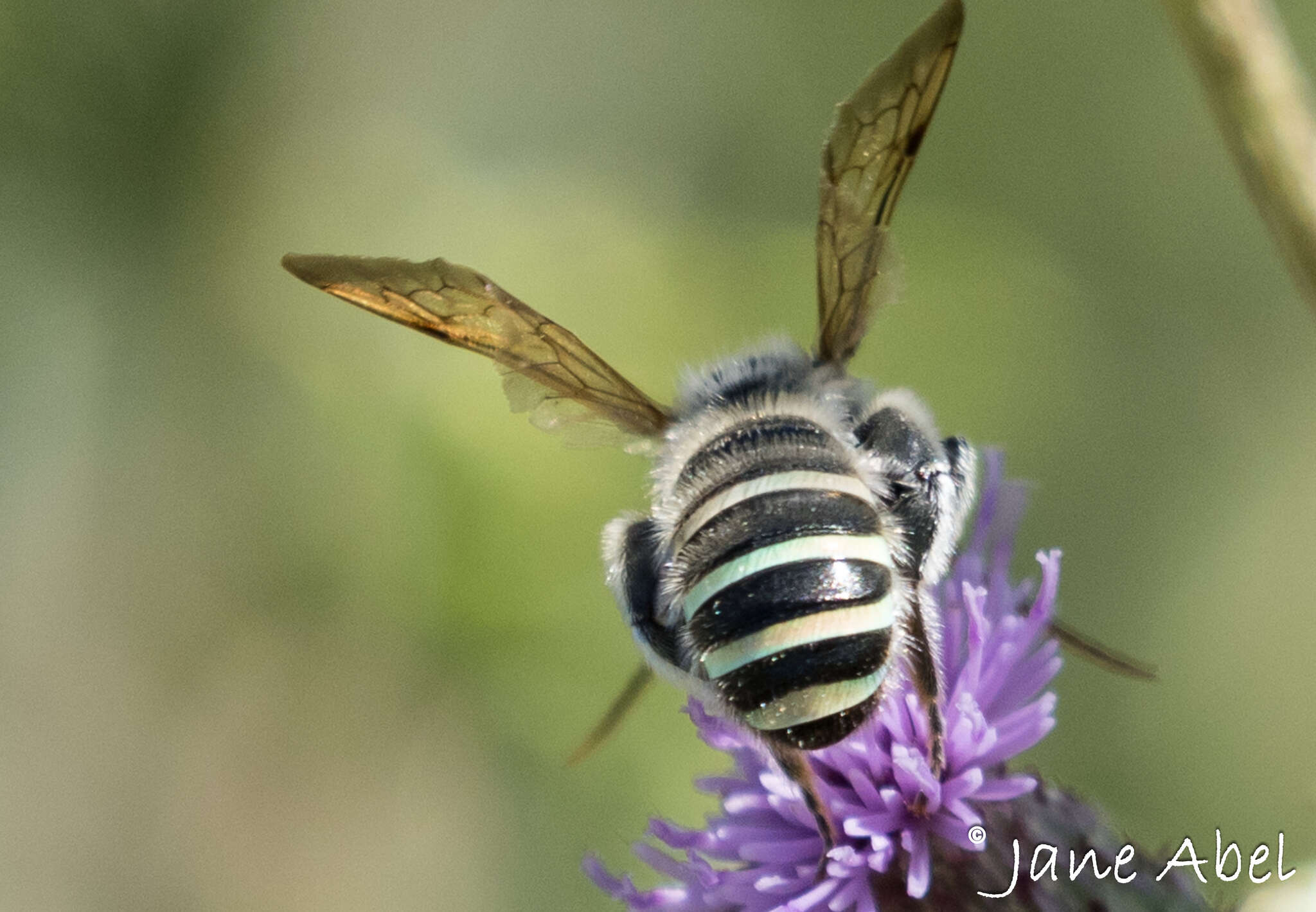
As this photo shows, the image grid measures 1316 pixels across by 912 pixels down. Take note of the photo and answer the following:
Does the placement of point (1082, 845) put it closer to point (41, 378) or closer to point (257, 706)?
point (257, 706)

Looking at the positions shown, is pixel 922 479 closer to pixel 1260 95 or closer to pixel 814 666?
pixel 814 666

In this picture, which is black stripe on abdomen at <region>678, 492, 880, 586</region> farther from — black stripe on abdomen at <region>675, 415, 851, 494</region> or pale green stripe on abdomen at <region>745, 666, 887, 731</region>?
pale green stripe on abdomen at <region>745, 666, 887, 731</region>

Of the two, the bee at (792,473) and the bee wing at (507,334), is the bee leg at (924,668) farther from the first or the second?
the bee wing at (507,334)

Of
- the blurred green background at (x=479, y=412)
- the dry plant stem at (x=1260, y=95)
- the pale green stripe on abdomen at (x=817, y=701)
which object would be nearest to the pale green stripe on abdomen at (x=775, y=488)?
the pale green stripe on abdomen at (x=817, y=701)

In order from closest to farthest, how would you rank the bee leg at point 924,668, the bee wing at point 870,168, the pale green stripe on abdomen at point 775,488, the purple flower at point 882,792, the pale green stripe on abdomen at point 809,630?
the pale green stripe on abdomen at point 809,630, the pale green stripe on abdomen at point 775,488, the bee leg at point 924,668, the purple flower at point 882,792, the bee wing at point 870,168

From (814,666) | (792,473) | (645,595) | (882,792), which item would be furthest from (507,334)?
(882,792)

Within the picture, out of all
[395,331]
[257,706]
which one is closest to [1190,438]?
[395,331]

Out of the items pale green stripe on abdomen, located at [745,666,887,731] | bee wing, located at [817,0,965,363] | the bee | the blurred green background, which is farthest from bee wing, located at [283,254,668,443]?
the blurred green background
